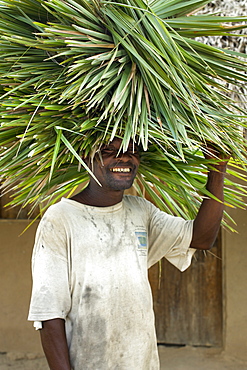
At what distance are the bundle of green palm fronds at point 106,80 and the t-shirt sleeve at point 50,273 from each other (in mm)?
219

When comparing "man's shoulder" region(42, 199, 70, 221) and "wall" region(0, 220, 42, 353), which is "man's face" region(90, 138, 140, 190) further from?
"wall" region(0, 220, 42, 353)

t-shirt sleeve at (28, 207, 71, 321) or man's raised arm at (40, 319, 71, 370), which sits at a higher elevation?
t-shirt sleeve at (28, 207, 71, 321)

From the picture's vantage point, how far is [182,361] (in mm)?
4488

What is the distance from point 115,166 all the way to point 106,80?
0.95ft

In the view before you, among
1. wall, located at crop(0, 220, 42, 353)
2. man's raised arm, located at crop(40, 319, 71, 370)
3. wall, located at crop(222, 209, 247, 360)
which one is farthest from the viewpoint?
wall, located at crop(0, 220, 42, 353)

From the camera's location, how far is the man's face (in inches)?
75.0

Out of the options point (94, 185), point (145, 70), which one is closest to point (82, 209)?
point (94, 185)

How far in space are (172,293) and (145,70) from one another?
10.5 ft

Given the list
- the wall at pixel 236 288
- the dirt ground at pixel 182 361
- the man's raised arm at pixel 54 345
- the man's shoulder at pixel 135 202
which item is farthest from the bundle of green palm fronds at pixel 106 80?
the dirt ground at pixel 182 361

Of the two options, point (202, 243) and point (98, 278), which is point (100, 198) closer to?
point (98, 278)

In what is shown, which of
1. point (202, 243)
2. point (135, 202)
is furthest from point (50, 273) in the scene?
point (202, 243)

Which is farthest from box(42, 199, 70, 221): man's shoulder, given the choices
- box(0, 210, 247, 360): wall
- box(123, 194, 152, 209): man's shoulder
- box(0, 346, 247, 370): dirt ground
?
box(0, 346, 247, 370): dirt ground

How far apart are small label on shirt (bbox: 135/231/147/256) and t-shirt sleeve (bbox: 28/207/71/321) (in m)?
0.28

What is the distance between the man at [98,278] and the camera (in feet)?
5.96
